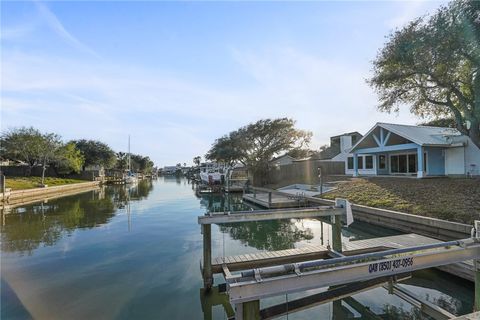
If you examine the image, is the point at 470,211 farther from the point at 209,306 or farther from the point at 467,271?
the point at 209,306

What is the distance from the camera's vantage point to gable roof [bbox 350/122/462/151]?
18775 millimetres

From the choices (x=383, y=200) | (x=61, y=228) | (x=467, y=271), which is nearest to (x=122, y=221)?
(x=61, y=228)

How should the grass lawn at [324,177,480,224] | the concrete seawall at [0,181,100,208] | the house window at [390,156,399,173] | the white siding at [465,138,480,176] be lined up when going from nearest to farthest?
the grass lawn at [324,177,480,224]
the white siding at [465,138,480,176]
the concrete seawall at [0,181,100,208]
the house window at [390,156,399,173]

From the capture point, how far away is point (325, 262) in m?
2.88

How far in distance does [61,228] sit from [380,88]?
16.4m

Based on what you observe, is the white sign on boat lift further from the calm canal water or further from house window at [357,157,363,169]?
house window at [357,157,363,169]

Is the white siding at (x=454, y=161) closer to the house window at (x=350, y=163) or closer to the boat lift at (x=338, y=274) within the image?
the house window at (x=350, y=163)

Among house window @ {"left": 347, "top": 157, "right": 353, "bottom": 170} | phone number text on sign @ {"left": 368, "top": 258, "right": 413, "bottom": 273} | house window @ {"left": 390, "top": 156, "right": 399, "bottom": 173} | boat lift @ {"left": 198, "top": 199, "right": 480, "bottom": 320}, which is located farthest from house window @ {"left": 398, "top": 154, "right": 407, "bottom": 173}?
phone number text on sign @ {"left": 368, "top": 258, "right": 413, "bottom": 273}

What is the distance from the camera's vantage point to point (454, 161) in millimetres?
18922

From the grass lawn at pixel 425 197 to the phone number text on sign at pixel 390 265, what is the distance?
23.7ft

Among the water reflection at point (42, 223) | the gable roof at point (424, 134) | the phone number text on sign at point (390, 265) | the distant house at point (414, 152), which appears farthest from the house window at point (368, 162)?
the phone number text on sign at point (390, 265)

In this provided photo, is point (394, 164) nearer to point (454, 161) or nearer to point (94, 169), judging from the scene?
point (454, 161)

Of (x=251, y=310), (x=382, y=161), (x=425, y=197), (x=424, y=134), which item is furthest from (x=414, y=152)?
(x=251, y=310)

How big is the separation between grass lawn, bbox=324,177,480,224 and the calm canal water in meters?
1.61
